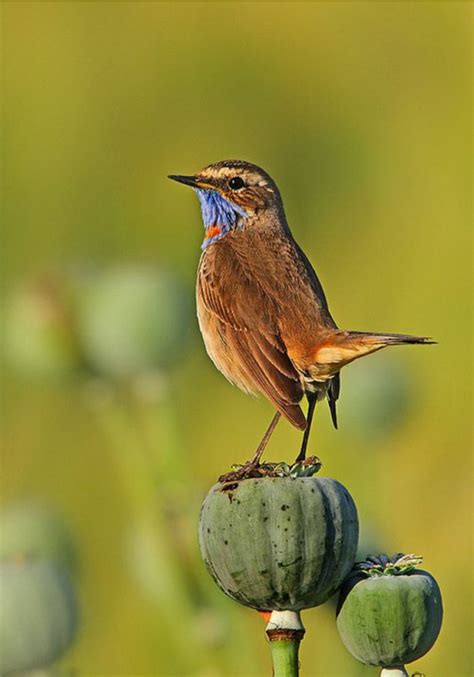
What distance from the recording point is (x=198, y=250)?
25.4ft

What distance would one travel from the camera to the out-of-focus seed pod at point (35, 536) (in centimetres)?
350

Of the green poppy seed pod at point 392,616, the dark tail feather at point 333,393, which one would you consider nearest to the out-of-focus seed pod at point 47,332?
the dark tail feather at point 333,393

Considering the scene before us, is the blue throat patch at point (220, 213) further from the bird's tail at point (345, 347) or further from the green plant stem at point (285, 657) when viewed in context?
the green plant stem at point (285, 657)

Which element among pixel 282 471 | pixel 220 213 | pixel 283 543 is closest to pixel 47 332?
pixel 220 213

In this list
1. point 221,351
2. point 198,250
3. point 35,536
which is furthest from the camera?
point 198,250

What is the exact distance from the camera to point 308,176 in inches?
336

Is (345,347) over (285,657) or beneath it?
over

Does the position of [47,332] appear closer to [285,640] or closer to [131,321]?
[131,321]

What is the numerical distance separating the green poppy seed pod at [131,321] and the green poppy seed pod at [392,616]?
2.05m

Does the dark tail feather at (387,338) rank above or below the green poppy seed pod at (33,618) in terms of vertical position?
above

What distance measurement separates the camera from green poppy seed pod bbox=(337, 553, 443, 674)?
2.68 metres

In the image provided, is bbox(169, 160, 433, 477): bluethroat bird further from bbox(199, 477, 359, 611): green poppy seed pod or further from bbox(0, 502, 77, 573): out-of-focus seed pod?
bbox(199, 477, 359, 611): green poppy seed pod

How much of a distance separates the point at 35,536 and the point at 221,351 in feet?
3.00

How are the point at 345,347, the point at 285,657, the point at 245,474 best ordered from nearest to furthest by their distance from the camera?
the point at 285,657 → the point at 245,474 → the point at 345,347
